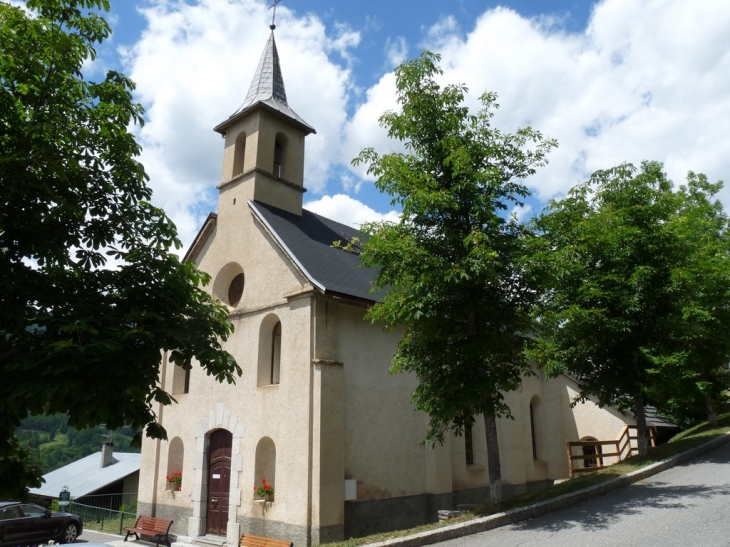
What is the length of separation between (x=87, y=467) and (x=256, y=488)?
2757 cm

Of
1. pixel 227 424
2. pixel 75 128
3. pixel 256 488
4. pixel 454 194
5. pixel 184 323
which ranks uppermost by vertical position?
pixel 454 194

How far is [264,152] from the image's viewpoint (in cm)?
1814

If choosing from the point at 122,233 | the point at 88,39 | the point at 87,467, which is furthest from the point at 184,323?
the point at 87,467

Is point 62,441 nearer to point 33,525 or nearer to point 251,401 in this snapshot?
point 33,525

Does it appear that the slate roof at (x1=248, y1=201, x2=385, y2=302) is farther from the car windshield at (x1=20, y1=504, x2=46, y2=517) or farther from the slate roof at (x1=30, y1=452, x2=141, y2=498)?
the slate roof at (x1=30, y1=452, x2=141, y2=498)

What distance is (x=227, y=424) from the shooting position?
49.4 feet

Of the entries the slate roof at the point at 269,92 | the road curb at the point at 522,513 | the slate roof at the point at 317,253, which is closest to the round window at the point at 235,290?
the slate roof at the point at 317,253

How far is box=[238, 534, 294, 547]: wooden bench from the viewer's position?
39.2 feet

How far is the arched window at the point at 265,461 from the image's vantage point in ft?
46.3

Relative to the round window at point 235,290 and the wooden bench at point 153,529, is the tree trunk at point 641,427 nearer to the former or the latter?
the round window at point 235,290

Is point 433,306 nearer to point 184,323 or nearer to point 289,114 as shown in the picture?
point 184,323

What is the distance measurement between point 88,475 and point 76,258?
31.1 metres

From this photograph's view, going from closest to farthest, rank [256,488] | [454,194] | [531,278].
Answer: [531,278], [454,194], [256,488]

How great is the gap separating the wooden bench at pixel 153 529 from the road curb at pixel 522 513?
8.64m
